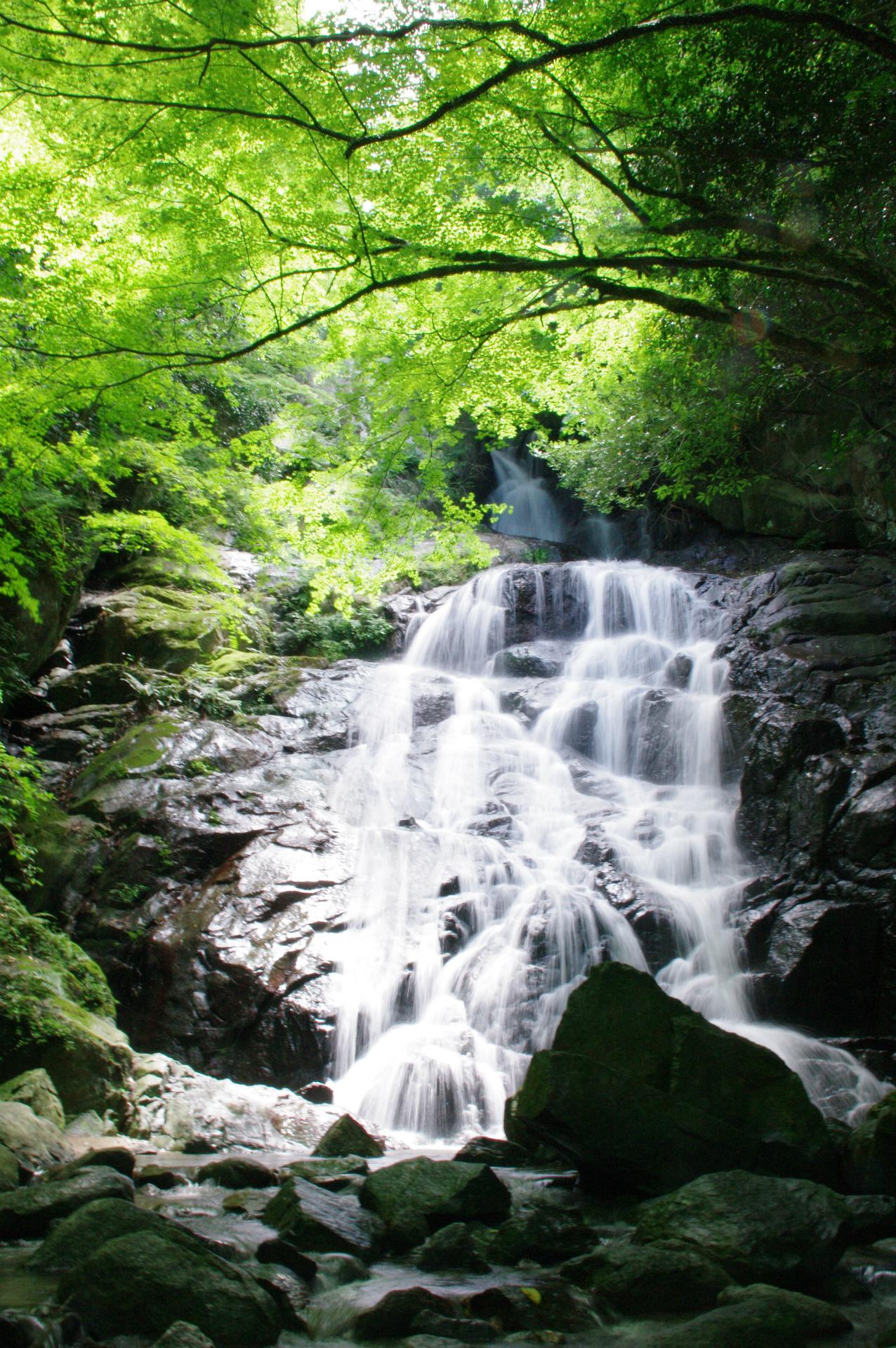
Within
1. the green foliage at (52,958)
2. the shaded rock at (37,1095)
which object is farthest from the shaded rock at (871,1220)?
the green foliage at (52,958)

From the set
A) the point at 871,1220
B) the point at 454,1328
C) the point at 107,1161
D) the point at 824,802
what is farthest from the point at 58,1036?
the point at 824,802

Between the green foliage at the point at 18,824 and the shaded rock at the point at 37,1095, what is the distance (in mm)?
3176

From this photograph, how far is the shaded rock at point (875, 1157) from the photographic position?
14.7 feet

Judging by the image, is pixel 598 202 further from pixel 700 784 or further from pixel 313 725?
pixel 313 725

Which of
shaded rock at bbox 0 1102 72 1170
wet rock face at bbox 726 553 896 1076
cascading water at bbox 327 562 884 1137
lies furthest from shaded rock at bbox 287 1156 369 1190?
wet rock face at bbox 726 553 896 1076

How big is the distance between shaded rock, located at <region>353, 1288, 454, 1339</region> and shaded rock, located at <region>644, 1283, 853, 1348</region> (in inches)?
31.8

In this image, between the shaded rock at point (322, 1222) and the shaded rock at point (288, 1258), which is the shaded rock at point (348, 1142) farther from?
the shaded rock at point (288, 1258)

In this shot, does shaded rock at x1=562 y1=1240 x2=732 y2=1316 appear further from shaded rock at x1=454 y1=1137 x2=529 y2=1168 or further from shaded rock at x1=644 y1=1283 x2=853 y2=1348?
shaded rock at x1=454 y1=1137 x2=529 y2=1168

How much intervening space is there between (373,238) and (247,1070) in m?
7.63

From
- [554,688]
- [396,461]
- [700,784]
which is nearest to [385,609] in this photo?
[554,688]

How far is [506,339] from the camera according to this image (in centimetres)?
816

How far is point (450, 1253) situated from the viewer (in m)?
3.62

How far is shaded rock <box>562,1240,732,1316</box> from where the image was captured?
313cm

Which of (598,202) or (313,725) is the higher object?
(598,202)
